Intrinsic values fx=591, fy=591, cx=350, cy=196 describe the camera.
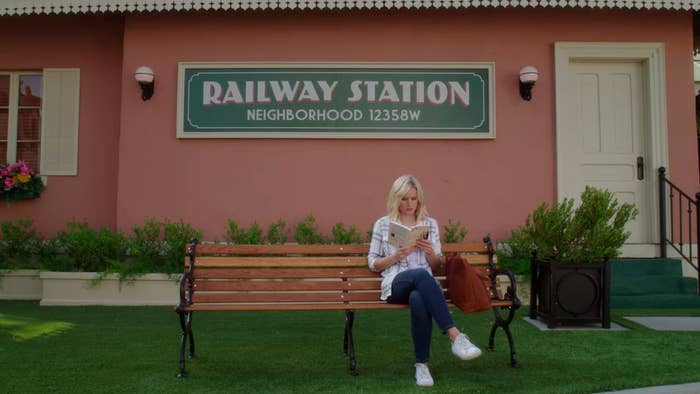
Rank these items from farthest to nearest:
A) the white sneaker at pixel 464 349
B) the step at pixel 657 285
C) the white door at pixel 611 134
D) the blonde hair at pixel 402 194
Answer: the white door at pixel 611 134, the step at pixel 657 285, the blonde hair at pixel 402 194, the white sneaker at pixel 464 349

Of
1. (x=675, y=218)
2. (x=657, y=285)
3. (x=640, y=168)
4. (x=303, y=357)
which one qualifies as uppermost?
(x=640, y=168)

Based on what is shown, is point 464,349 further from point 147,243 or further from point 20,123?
point 20,123

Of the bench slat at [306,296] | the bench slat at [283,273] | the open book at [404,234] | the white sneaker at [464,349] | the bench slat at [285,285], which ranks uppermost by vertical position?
the open book at [404,234]

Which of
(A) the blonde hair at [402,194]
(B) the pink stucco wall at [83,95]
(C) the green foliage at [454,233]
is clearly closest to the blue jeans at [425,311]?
(A) the blonde hair at [402,194]

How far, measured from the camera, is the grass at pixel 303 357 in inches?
146

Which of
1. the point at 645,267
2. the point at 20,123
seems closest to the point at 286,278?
the point at 645,267

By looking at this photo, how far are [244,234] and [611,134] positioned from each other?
489 cm

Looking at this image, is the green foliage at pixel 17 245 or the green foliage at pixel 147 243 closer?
the green foliage at pixel 147 243

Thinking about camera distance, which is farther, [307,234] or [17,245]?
[17,245]

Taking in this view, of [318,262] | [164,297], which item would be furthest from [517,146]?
[164,297]

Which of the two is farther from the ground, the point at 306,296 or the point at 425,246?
the point at 425,246

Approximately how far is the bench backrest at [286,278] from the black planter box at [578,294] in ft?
3.97

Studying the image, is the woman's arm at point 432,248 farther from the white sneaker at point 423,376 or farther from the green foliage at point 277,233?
the green foliage at point 277,233

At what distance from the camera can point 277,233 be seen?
7.28m
